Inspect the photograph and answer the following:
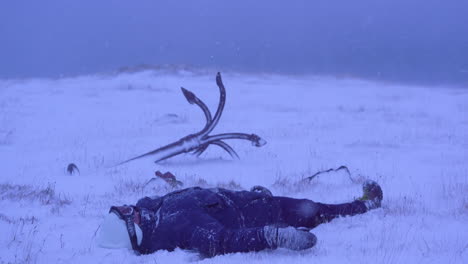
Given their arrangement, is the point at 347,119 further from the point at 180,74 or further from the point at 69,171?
the point at 180,74

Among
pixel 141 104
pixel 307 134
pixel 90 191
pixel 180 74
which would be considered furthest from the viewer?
pixel 180 74

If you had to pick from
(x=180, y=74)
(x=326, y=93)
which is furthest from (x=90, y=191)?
(x=180, y=74)

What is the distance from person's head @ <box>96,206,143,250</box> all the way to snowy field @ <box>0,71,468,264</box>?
0.13 meters

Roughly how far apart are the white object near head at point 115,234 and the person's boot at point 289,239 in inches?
44.0

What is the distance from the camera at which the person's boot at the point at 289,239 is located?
3.52m

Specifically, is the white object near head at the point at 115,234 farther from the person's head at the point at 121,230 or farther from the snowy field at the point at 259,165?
the snowy field at the point at 259,165

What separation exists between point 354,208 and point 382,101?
15.0 meters

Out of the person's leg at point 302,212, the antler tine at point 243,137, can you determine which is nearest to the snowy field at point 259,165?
the person's leg at point 302,212

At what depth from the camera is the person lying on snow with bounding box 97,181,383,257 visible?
3.64 meters

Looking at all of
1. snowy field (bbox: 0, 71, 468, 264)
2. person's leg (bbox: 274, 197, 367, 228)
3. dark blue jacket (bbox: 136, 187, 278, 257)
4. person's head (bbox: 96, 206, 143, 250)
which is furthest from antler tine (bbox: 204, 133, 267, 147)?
person's head (bbox: 96, 206, 143, 250)

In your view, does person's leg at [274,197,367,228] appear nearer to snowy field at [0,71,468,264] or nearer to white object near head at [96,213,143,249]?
snowy field at [0,71,468,264]

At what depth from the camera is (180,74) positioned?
27.8 meters

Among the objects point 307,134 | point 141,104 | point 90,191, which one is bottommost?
point 90,191

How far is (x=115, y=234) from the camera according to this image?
402 centimetres
